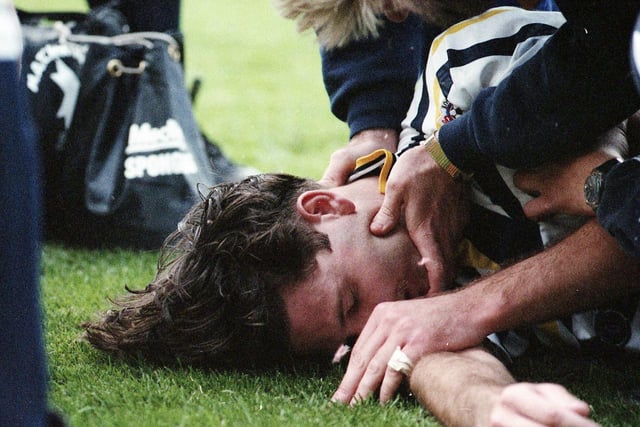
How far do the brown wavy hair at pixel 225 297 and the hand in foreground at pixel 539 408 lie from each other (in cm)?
71

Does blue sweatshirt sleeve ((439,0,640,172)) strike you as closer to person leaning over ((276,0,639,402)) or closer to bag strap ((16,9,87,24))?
person leaning over ((276,0,639,402))

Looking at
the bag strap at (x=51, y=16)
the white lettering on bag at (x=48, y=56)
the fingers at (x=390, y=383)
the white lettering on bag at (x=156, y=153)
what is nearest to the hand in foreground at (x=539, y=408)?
the fingers at (x=390, y=383)

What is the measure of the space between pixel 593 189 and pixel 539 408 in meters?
0.62

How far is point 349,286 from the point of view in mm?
2123

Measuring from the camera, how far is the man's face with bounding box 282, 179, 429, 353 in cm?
212

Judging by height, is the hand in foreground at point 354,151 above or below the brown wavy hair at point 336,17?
below

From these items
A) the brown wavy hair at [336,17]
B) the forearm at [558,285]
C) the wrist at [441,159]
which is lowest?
the forearm at [558,285]

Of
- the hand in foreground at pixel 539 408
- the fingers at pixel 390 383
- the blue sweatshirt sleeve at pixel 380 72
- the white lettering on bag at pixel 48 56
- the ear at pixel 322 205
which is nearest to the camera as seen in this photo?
the hand in foreground at pixel 539 408

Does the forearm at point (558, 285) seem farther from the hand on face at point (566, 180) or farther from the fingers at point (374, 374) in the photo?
the fingers at point (374, 374)

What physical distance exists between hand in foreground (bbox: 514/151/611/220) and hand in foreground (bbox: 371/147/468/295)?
173mm

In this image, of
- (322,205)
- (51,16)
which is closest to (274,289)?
(322,205)

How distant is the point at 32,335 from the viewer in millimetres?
1295

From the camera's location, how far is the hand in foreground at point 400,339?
1915 mm

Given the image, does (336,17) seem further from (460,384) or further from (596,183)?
(460,384)
